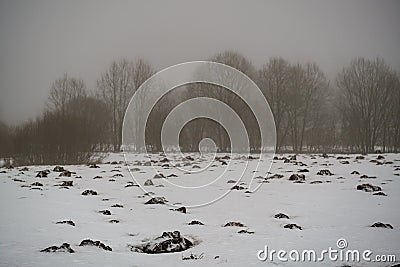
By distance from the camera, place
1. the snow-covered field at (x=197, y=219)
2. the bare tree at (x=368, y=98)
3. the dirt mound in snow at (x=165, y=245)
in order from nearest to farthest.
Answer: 1. the snow-covered field at (x=197, y=219)
2. the dirt mound in snow at (x=165, y=245)
3. the bare tree at (x=368, y=98)

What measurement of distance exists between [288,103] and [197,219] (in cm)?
3967

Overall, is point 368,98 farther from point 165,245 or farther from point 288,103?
point 165,245

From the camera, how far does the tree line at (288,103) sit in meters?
43.3

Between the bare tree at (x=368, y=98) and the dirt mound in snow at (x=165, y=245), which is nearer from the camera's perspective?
the dirt mound in snow at (x=165, y=245)

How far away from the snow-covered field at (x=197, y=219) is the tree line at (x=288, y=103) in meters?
31.2

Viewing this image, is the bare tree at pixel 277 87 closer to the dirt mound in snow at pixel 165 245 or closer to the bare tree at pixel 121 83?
the bare tree at pixel 121 83

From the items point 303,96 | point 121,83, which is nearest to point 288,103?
point 303,96

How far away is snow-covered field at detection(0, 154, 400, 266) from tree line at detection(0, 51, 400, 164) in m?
31.2

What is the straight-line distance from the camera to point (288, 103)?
4462 centimetres

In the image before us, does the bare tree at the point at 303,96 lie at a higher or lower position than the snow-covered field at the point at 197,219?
higher

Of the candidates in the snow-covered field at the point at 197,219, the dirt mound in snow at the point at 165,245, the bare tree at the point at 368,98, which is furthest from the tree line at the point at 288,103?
the dirt mound in snow at the point at 165,245

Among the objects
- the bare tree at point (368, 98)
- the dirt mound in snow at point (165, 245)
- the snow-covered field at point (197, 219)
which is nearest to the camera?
the snow-covered field at point (197, 219)

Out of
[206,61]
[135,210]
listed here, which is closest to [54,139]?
[135,210]

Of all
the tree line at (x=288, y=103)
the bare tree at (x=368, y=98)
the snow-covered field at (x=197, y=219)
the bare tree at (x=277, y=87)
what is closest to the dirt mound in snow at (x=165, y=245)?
the snow-covered field at (x=197, y=219)
